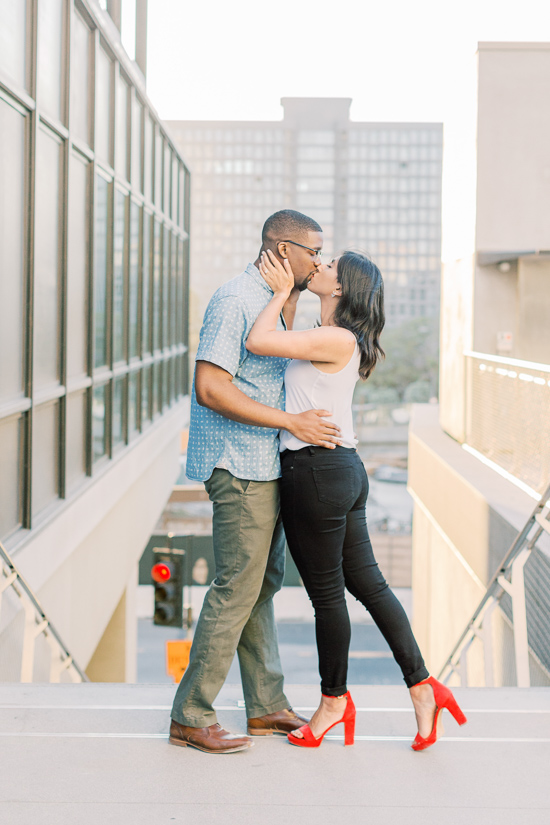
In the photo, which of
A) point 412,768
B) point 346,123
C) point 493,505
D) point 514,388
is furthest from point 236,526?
point 346,123

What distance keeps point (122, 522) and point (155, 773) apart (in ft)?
28.2

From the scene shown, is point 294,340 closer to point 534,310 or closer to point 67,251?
point 67,251

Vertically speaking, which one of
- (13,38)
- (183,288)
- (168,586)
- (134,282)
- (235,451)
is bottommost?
(168,586)

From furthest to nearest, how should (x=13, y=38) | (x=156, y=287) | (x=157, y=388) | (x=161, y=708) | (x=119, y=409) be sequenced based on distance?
(x=157, y=388) < (x=156, y=287) < (x=119, y=409) < (x=13, y=38) < (x=161, y=708)

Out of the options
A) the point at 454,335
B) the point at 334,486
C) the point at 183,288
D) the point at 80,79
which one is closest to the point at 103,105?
the point at 80,79

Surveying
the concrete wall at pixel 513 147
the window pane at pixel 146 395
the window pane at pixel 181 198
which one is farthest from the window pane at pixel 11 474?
the window pane at pixel 181 198

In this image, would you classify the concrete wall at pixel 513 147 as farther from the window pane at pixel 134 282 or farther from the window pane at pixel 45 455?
the window pane at pixel 45 455

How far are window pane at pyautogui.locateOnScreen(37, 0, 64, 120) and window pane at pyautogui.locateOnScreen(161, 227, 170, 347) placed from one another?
8.36 meters

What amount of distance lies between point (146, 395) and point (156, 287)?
2261mm

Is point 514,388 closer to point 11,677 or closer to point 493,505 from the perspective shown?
point 493,505

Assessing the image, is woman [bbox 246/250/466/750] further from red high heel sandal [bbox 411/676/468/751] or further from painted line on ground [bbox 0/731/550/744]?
painted line on ground [bbox 0/731/550/744]

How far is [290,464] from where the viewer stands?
271 cm

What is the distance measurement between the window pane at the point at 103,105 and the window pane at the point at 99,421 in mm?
2632

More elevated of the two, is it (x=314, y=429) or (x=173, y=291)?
(x=173, y=291)
